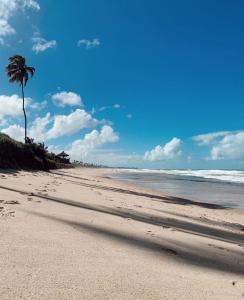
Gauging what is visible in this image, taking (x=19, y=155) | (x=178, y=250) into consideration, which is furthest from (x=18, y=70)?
(x=178, y=250)

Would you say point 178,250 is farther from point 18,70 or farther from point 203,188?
point 18,70

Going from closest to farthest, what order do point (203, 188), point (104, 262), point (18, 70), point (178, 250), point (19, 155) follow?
point (104, 262) → point (178, 250) → point (19, 155) → point (203, 188) → point (18, 70)

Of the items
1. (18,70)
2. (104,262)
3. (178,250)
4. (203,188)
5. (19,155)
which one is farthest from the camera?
(18,70)

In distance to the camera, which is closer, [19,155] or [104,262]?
[104,262]

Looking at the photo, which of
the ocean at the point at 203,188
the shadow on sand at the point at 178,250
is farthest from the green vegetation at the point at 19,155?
the shadow on sand at the point at 178,250

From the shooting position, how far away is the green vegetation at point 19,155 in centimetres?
2339

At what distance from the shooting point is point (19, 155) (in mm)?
26922

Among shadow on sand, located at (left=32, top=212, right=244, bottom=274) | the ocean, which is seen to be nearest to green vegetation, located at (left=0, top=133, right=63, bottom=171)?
the ocean

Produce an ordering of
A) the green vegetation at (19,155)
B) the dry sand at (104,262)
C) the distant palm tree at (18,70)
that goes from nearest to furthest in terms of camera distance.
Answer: the dry sand at (104,262)
the green vegetation at (19,155)
the distant palm tree at (18,70)

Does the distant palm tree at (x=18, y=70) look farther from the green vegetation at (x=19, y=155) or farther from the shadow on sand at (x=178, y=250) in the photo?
the shadow on sand at (x=178, y=250)

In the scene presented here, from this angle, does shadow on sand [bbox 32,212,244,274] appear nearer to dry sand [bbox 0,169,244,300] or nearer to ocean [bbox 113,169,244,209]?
dry sand [bbox 0,169,244,300]

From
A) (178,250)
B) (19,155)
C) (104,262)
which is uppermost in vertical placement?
(19,155)

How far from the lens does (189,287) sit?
3.46 metres

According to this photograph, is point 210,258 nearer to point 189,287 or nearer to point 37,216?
point 189,287
